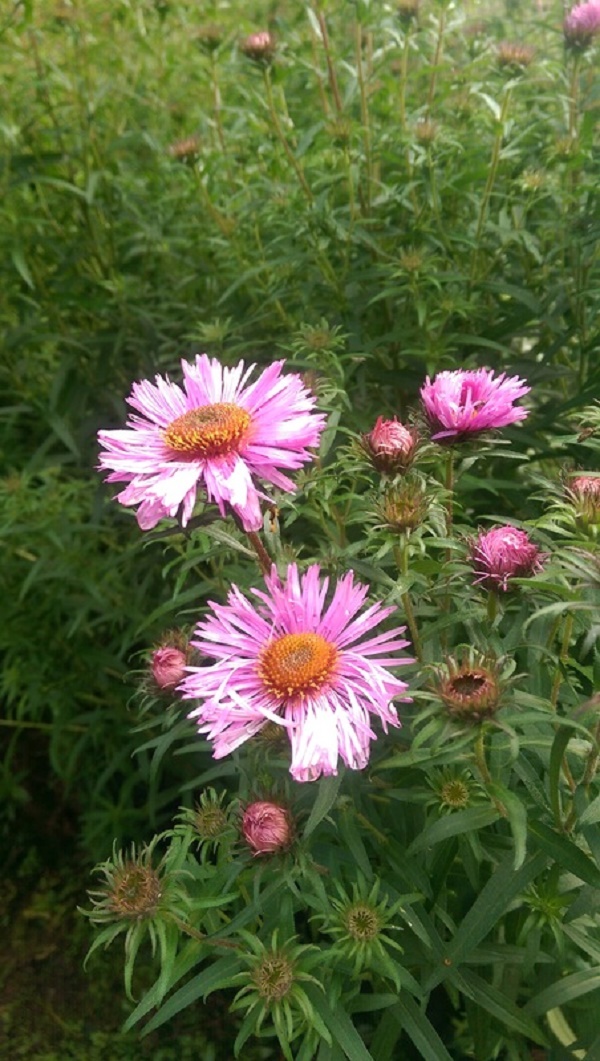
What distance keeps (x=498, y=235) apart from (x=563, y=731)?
1094 mm

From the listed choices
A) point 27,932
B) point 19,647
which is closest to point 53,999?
point 27,932

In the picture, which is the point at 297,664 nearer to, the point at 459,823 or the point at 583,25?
the point at 459,823

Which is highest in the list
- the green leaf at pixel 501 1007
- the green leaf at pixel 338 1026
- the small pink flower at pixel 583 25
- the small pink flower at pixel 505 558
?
the small pink flower at pixel 583 25

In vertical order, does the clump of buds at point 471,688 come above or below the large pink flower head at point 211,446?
below

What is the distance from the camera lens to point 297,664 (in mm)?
857

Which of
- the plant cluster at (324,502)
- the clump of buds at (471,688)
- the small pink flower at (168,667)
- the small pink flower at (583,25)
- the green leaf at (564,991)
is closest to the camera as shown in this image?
the clump of buds at (471,688)

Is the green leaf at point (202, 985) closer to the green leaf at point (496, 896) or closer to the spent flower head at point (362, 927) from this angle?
the spent flower head at point (362, 927)

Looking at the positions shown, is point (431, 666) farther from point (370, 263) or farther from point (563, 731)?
point (370, 263)

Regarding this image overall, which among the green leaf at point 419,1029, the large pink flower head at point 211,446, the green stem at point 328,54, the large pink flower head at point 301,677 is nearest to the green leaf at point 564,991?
the green leaf at point 419,1029

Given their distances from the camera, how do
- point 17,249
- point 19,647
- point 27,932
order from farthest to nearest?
point 27,932 < point 19,647 < point 17,249

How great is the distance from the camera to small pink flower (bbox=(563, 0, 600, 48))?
4.79 feet

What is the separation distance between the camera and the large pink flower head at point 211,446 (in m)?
0.83

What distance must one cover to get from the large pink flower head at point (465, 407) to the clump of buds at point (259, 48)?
0.96 m

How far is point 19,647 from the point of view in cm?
196
